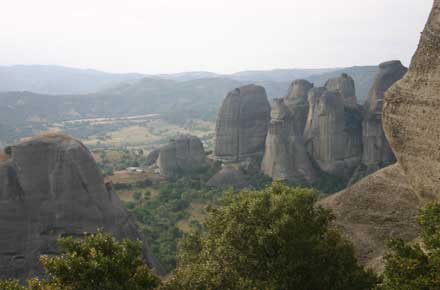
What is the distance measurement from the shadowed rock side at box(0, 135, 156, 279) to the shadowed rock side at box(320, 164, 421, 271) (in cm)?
1160

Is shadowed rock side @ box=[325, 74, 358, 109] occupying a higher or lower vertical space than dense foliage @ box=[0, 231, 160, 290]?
higher

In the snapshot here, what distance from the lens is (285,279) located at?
1540 cm

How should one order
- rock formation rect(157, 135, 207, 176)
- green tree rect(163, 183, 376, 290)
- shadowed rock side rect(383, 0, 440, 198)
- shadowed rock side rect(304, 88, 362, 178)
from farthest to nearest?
rock formation rect(157, 135, 207, 176) → shadowed rock side rect(304, 88, 362, 178) → shadowed rock side rect(383, 0, 440, 198) → green tree rect(163, 183, 376, 290)

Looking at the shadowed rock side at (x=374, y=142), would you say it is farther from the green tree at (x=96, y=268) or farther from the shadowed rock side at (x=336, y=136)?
the green tree at (x=96, y=268)

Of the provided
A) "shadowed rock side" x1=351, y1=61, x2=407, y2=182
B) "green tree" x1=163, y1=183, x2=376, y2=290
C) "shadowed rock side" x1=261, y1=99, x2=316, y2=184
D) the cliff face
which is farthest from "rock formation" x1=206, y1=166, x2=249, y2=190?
"green tree" x1=163, y1=183, x2=376, y2=290

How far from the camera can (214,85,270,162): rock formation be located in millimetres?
60156

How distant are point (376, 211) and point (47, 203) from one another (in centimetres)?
1867

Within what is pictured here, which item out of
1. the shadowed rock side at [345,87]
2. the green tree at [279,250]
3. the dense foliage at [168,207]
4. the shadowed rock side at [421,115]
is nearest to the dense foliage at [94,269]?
the green tree at [279,250]

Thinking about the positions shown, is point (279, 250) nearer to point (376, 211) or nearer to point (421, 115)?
point (421, 115)

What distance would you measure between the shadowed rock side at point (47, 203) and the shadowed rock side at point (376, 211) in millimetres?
11604

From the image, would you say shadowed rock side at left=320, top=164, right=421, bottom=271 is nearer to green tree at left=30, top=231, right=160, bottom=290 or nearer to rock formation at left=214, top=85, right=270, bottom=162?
green tree at left=30, top=231, right=160, bottom=290

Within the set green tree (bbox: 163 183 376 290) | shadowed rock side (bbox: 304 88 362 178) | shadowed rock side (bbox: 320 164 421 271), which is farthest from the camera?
shadowed rock side (bbox: 304 88 362 178)

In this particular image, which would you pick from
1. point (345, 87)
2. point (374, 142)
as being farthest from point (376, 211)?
point (345, 87)

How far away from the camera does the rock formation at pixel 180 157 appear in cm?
5838
